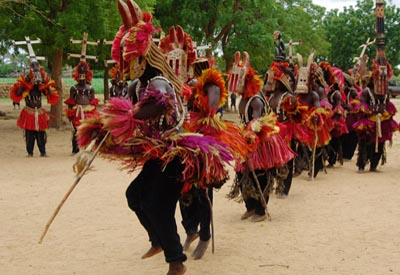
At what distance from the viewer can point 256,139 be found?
22.9 ft

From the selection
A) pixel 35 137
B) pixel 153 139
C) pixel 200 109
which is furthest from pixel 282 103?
pixel 35 137

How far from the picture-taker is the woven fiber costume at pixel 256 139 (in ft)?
23.3

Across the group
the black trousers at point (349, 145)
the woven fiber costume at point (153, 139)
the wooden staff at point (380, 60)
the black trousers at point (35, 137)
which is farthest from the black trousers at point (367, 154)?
the woven fiber costume at point (153, 139)

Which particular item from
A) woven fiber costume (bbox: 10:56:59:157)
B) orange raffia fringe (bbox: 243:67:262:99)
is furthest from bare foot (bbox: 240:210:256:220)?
woven fiber costume (bbox: 10:56:59:157)

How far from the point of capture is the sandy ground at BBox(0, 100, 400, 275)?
550 centimetres

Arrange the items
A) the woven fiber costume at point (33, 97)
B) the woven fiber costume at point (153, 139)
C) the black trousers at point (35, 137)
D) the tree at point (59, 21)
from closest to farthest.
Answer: the woven fiber costume at point (153, 139), the woven fiber costume at point (33, 97), the black trousers at point (35, 137), the tree at point (59, 21)

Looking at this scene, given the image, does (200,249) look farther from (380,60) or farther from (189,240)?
(380,60)

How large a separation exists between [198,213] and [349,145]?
8363 millimetres

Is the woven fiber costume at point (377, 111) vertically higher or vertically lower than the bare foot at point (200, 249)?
higher

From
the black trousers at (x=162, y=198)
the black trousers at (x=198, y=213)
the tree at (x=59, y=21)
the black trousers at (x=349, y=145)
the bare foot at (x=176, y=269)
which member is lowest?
the black trousers at (x=349, y=145)

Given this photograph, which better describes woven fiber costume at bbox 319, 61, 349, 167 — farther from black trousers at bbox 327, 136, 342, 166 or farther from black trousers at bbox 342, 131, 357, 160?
black trousers at bbox 342, 131, 357, 160

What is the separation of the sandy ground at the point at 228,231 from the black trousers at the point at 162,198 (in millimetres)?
573

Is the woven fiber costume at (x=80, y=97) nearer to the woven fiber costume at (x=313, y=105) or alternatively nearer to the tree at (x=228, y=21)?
the woven fiber costume at (x=313, y=105)

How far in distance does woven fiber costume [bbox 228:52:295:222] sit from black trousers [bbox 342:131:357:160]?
6.30 metres
